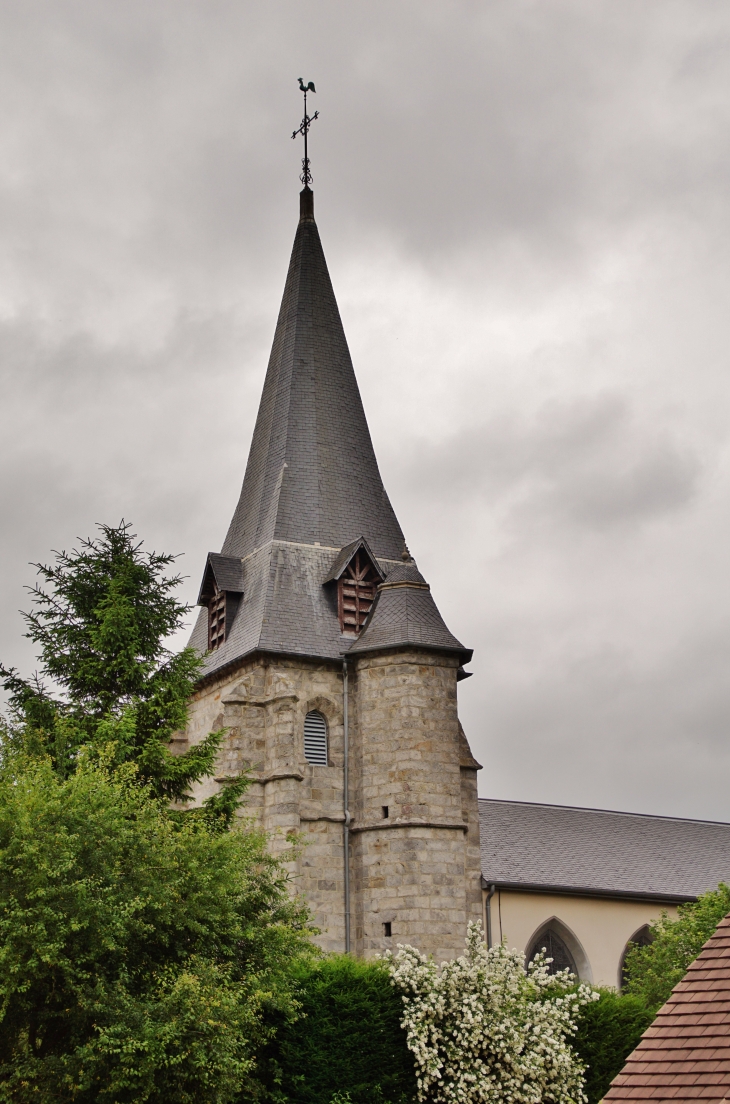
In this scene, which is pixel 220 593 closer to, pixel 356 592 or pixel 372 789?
pixel 356 592

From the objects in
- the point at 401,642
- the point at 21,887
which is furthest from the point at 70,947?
the point at 401,642

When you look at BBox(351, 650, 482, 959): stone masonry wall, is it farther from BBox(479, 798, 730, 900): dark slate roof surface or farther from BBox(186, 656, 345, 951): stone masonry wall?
BBox(479, 798, 730, 900): dark slate roof surface

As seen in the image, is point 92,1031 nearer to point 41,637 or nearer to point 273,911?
point 273,911

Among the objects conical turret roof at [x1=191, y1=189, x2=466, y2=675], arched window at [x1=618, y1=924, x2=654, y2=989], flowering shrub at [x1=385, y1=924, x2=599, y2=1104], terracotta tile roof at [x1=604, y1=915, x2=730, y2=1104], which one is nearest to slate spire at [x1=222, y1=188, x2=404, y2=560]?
conical turret roof at [x1=191, y1=189, x2=466, y2=675]

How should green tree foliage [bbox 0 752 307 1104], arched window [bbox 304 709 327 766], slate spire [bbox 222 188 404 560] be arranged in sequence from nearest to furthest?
green tree foliage [bbox 0 752 307 1104], arched window [bbox 304 709 327 766], slate spire [bbox 222 188 404 560]

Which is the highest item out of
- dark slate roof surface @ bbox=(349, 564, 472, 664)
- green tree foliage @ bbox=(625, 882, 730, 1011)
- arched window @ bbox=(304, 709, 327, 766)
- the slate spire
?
the slate spire

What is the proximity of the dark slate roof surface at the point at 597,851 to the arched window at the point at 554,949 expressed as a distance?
1469mm

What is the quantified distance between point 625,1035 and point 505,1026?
2931 millimetres

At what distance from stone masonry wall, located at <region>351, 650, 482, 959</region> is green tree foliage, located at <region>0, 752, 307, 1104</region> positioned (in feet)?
27.5

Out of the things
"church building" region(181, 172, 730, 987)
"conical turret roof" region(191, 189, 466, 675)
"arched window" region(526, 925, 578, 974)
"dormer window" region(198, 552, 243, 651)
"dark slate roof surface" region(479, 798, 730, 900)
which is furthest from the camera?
"dark slate roof surface" region(479, 798, 730, 900)

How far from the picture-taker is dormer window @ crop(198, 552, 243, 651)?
3391cm

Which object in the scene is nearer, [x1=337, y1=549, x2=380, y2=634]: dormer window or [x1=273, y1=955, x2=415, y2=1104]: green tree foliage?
[x1=273, y1=955, x2=415, y2=1104]: green tree foliage

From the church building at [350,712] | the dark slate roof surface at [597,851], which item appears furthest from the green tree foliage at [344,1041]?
the dark slate roof surface at [597,851]

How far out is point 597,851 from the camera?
42.0m
